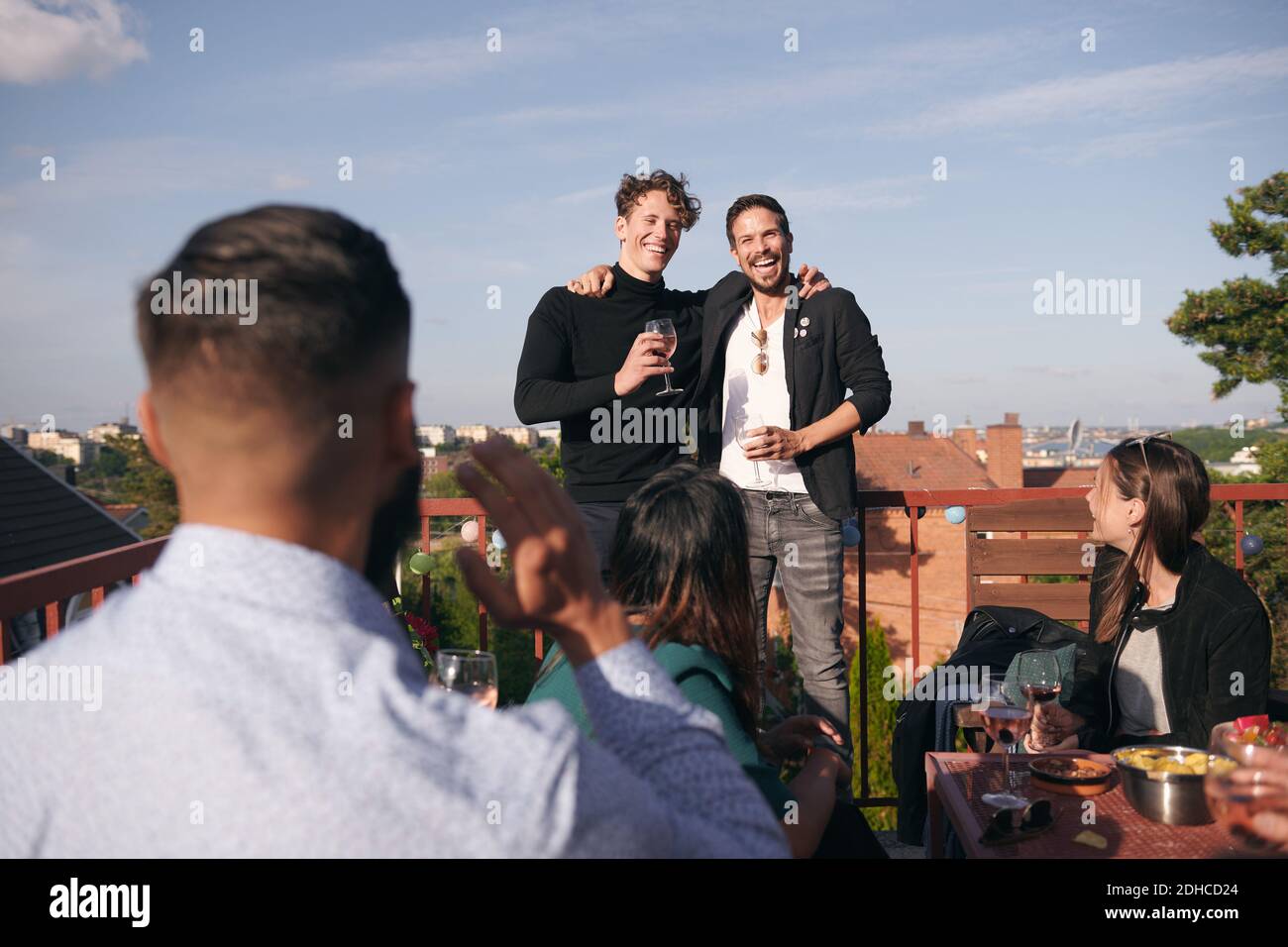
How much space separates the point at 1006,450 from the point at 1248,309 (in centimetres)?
2839

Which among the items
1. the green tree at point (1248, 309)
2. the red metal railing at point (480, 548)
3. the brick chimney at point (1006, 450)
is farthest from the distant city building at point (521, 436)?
the brick chimney at point (1006, 450)

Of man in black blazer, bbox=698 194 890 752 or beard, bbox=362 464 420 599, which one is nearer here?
beard, bbox=362 464 420 599

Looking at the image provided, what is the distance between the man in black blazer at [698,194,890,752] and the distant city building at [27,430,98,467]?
53.0ft

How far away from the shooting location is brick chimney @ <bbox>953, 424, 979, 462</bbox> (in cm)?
4100

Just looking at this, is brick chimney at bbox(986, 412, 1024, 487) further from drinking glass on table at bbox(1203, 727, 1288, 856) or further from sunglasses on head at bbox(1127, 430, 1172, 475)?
drinking glass on table at bbox(1203, 727, 1288, 856)

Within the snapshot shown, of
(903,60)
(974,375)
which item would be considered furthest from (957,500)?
(974,375)

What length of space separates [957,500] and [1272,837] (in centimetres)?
279

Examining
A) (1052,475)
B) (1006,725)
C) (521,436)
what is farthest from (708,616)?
(1052,475)

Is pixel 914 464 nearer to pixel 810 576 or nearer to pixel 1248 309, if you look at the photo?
pixel 1248 309

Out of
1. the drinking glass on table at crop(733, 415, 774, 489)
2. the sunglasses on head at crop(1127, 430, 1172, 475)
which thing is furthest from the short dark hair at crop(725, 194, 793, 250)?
the sunglasses on head at crop(1127, 430, 1172, 475)

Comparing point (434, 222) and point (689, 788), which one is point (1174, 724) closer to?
point (689, 788)

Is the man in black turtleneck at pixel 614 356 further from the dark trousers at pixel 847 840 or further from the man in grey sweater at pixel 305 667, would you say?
the man in grey sweater at pixel 305 667

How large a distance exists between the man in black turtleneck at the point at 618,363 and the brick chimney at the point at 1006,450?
40744 mm

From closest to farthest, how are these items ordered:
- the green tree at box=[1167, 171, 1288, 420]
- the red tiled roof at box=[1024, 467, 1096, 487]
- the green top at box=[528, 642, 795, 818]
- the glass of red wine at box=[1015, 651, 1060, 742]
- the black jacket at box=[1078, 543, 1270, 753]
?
the green top at box=[528, 642, 795, 818], the glass of red wine at box=[1015, 651, 1060, 742], the black jacket at box=[1078, 543, 1270, 753], the green tree at box=[1167, 171, 1288, 420], the red tiled roof at box=[1024, 467, 1096, 487]
